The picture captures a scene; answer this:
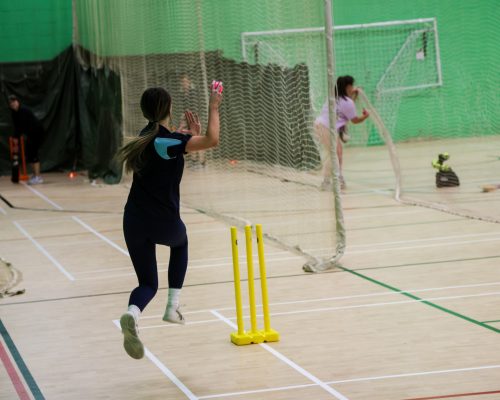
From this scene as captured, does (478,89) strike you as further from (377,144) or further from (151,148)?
(151,148)

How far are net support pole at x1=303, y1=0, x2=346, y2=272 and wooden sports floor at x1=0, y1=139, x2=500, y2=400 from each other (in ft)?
0.47

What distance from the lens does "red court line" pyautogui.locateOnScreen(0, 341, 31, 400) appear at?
19.5ft

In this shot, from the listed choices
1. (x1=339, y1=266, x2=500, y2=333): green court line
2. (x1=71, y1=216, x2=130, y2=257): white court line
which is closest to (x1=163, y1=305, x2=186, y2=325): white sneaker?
(x1=339, y1=266, x2=500, y2=333): green court line

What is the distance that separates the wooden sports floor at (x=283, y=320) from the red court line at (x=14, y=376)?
1cm

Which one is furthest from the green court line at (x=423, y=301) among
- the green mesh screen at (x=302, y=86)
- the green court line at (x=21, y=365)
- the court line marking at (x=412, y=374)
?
the green court line at (x=21, y=365)

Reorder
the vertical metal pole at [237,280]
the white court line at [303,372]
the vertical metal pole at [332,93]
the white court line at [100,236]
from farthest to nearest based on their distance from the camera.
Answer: the white court line at [100,236]
the vertical metal pole at [332,93]
the vertical metal pole at [237,280]
the white court line at [303,372]

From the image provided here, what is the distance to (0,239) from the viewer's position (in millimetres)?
12570

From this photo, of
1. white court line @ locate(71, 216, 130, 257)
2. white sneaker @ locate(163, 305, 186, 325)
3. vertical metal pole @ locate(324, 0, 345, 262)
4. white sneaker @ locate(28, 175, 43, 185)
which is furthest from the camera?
white sneaker @ locate(28, 175, 43, 185)

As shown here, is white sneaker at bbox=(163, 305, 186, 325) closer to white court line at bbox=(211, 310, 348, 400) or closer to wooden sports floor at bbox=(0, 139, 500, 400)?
wooden sports floor at bbox=(0, 139, 500, 400)

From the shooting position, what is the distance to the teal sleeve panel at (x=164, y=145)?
5961 mm

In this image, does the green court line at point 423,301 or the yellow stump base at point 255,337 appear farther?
the green court line at point 423,301

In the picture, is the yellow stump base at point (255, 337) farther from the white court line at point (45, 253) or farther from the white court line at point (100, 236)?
A: the white court line at point (100, 236)

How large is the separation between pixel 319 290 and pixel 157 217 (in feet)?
9.26

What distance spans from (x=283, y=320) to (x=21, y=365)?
6.39 ft
